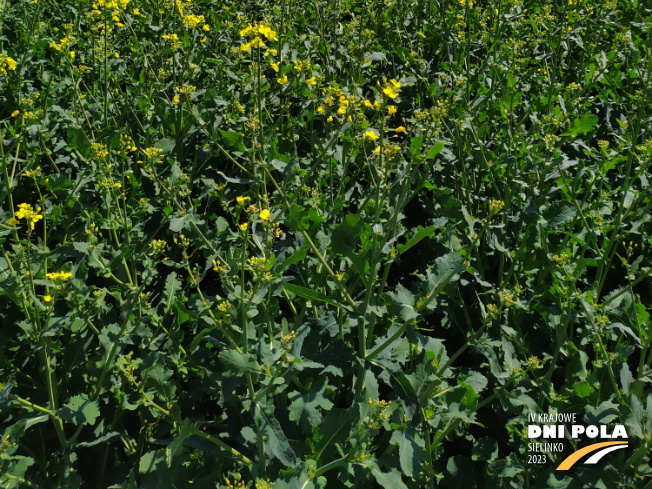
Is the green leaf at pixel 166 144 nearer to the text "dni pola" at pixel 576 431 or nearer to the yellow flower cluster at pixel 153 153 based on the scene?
the yellow flower cluster at pixel 153 153

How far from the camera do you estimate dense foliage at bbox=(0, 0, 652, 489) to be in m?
2.10

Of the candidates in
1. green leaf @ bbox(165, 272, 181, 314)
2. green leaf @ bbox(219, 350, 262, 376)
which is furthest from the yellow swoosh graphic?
green leaf @ bbox(165, 272, 181, 314)

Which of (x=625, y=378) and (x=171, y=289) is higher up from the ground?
(x=171, y=289)

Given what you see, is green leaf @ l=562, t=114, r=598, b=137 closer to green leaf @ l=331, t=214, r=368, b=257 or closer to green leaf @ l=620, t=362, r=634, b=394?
green leaf @ l=620, t=362, r=634, b=394

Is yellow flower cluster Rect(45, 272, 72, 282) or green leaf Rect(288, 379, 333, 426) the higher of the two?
yellow flower cluster Rect(45, 272, 72, 282)

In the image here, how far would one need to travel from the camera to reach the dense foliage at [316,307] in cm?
210

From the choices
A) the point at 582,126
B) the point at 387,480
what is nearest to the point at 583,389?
the point at 387,480

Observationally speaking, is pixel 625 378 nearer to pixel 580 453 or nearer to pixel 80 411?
pixel 580 453

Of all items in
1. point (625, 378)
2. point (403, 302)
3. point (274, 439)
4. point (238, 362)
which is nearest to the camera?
point (238, 362)

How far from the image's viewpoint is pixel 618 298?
2.67 m

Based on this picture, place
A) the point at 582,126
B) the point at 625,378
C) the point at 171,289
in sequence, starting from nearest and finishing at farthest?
the point at 625,378
the point at 171,289
the point at 582,126

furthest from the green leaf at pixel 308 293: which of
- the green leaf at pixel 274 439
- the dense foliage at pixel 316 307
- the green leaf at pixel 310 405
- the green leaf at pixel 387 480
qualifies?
the green leaf at pixel 387 480

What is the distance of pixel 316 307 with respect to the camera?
268cm

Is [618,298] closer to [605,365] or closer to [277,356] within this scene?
[605,365]
